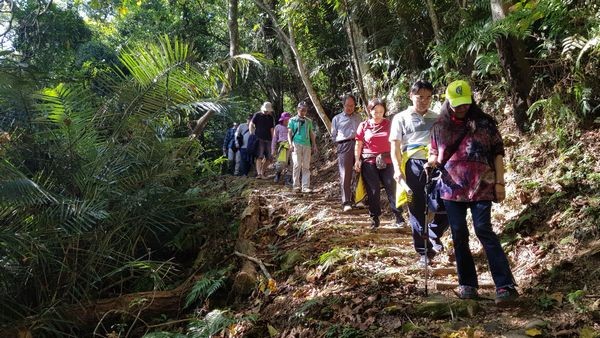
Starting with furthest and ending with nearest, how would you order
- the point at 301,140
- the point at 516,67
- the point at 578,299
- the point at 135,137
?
the point at 301,140
the point at 516,67
the point at 135,137
the point at 578,299

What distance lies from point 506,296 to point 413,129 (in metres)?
1.97

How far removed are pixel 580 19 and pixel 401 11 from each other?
4522mm

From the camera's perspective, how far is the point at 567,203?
16.3 feet

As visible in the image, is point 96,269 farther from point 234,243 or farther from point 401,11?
point 401,11

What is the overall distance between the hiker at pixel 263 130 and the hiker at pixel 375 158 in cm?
462

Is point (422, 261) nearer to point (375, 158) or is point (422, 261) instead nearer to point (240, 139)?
point (375, 158)

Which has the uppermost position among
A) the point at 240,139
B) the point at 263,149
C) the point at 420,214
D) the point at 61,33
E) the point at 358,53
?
the point at 61,33

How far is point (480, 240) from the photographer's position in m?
3.72

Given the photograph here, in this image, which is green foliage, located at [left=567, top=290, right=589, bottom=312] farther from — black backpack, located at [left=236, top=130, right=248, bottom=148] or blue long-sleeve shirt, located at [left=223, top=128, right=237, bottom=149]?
blue long-sleeve shirt, located at [left=223, top=128, right=237, bottom=149]

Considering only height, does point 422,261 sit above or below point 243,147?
below

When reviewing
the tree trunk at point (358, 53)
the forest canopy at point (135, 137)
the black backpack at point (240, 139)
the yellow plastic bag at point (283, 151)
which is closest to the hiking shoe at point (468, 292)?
the forest canopy at point (135, 137)

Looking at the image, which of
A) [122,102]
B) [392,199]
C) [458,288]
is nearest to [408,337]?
[458,288]

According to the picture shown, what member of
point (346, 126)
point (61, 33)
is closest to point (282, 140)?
point (346, 126)

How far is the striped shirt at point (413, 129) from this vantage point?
4918 millimetres
